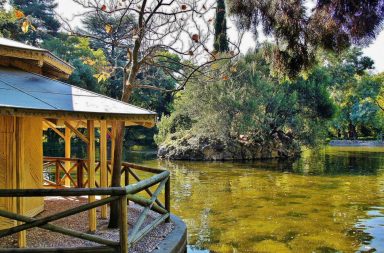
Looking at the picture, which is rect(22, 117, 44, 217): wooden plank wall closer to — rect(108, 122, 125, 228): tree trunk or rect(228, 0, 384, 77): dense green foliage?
rect(108, 122, 125, 228): tree trunk

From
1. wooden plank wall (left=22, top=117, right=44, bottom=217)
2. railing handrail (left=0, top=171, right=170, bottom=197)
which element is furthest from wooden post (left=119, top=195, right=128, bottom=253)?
wooden plank wall (left=22, top=117, right=44, bottom=217)

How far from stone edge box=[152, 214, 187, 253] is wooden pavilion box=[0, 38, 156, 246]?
56.5 inches

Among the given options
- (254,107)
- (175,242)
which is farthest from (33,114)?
(254,107)

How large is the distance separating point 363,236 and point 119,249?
A: 6.23m

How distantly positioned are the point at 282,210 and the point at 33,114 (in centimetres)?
839

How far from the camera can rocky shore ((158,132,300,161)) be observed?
2936 centimetres

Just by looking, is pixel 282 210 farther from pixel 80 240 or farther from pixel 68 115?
pixel 68 115

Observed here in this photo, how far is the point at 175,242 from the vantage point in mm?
6625

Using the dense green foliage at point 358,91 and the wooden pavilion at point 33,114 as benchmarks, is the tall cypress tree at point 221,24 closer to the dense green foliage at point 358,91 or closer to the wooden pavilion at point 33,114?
the wooden pavilion at point 33,114

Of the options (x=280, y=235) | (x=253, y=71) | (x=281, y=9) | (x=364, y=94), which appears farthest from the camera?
(x=364, y=94)

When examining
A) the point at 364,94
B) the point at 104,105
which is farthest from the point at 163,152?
the point at 364,94

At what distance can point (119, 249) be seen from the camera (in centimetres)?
521

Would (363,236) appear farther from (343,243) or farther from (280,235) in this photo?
(280,235)

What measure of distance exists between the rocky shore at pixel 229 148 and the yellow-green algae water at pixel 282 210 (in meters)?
8.29
